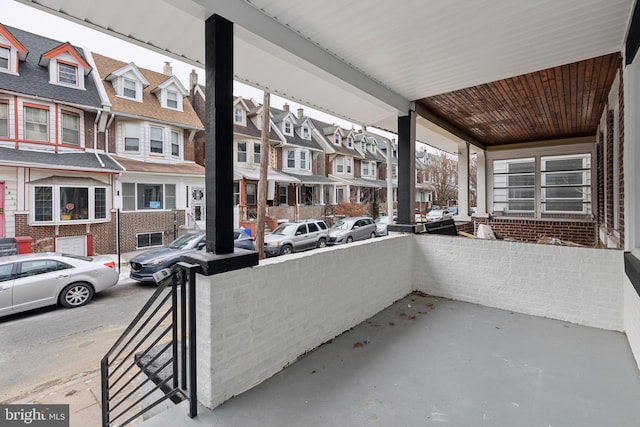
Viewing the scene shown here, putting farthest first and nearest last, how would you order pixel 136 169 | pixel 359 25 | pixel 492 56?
pixel 136 169 < pixel 492 56 < pixel 359 25

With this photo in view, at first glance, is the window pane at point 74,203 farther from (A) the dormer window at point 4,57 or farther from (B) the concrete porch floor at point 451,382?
(B) the concrete porch floor at point 451,382

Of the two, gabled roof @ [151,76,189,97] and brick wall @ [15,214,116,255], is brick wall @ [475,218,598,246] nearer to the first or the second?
brick wall @ [15,214,116,255]

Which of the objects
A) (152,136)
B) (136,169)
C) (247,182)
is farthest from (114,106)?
(247,182)

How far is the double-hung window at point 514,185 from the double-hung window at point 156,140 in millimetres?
11768

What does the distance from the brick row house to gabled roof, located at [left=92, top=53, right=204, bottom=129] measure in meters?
0.04

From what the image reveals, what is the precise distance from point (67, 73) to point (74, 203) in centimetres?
449

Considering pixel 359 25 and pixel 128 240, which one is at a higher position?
A: pixel 359 25

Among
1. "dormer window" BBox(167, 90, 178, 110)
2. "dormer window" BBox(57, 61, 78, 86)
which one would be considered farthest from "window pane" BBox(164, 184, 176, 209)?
"dormer window" BBox(57, 61, 78, 86)

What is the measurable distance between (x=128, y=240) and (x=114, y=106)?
4.81 m

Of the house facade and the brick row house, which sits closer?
the house facade

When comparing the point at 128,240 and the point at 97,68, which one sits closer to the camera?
the point at 128,240

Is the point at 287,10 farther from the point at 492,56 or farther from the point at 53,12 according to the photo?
the point at 492,56

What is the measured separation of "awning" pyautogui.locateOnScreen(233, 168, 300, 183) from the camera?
1399 cm

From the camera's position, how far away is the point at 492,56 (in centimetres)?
327
